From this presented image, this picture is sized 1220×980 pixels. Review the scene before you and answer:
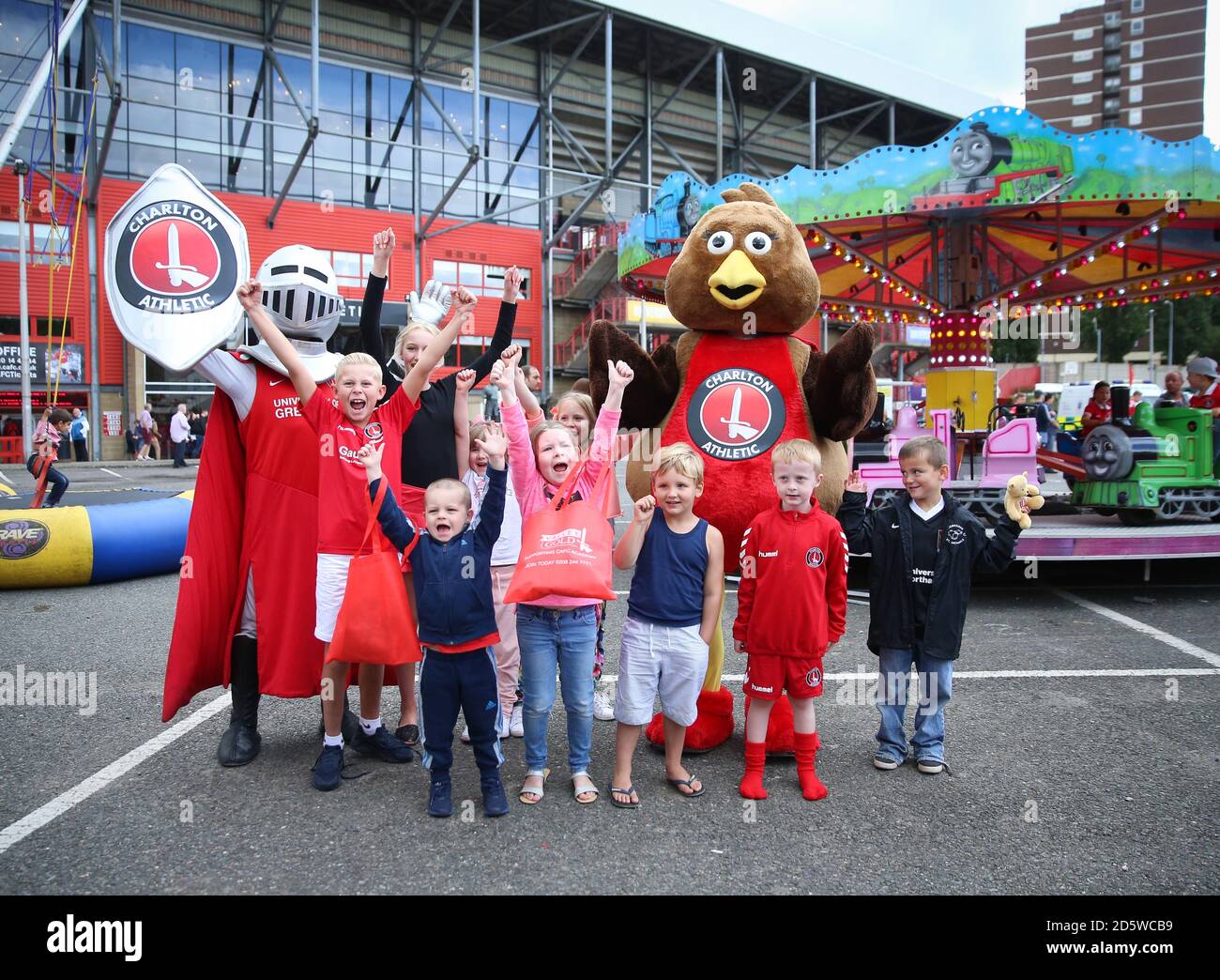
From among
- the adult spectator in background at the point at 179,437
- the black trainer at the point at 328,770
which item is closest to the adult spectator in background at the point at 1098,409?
the black trainer at the point at 328,770

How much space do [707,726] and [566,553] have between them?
1.26 meters

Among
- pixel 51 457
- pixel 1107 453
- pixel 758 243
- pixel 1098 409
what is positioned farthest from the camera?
pixel 1098 409

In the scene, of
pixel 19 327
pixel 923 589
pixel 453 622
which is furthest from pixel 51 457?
pixel 19 327

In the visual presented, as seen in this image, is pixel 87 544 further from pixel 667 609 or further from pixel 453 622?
pixel 667 609

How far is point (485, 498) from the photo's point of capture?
10.9 ft

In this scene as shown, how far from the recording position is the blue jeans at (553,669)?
3.38m

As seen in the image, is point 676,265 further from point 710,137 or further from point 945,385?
point 710,137

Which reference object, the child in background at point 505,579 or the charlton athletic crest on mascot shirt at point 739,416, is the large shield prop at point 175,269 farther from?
the charlton athletic crest on mascot shirt at point 739,416

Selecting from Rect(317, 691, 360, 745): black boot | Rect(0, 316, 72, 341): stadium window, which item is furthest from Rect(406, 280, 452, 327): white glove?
Rect(0, 316, 72, 341): stadium window

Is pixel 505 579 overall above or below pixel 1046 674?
above

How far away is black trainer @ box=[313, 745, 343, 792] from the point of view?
3484mm

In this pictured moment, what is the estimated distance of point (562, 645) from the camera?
3.39m
